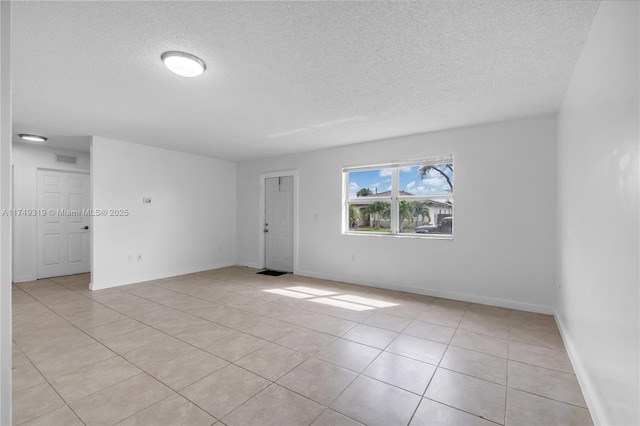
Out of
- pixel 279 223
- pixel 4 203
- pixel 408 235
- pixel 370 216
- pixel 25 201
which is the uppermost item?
pixel 25 201

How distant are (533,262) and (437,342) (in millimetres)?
1801

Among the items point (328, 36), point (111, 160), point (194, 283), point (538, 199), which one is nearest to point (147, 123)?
point (111, 160)

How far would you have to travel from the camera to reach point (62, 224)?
220 inches

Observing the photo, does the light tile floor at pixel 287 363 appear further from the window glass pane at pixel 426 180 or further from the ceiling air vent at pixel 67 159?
the ceiling air vent at pixel 67 159

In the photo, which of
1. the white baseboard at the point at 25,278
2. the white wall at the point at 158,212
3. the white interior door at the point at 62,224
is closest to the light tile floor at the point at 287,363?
the white wall at the point at 158,212

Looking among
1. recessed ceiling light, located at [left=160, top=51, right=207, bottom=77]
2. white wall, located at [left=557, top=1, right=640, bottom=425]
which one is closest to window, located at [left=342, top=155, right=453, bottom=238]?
white wall, located at [left=557, top=1, right=640, bottom=425]

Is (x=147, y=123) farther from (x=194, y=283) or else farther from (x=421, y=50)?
(x=421, y=50)

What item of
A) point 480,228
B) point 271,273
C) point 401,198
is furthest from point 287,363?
point 271,273

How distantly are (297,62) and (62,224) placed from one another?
19.7ft

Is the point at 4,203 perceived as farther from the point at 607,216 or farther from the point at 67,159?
the point at 67,159

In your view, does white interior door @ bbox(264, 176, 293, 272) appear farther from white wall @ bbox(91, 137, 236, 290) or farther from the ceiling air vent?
the ceiling air vent

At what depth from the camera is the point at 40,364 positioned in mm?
2303

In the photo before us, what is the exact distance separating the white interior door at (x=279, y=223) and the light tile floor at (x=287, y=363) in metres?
2.05

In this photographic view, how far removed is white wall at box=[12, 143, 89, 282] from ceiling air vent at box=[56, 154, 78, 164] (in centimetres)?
15
